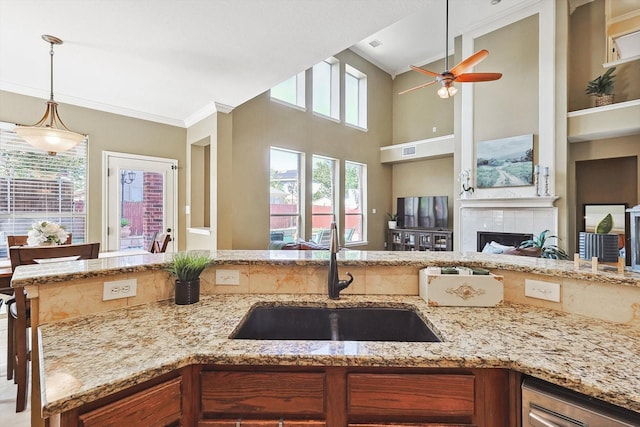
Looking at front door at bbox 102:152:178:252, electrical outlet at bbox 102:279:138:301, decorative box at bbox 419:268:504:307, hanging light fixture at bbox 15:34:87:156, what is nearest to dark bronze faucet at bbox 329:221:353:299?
decorative box at bbox 419:268:504:307

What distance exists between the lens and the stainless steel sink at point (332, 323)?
52.7 inches

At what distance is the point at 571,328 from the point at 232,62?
125 inches

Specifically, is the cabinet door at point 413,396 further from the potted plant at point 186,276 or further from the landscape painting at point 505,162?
the landscape painting at point 505,162

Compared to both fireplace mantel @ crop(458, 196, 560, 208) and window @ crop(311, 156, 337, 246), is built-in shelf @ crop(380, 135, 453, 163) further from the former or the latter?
window @ crop(311, 156, 337, 246)

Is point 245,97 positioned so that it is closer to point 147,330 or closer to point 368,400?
point 147,330

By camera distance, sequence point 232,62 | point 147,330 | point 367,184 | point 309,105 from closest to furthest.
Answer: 1. point 147,330
2. point 232,62
3. point 309,105
4. point 367,184

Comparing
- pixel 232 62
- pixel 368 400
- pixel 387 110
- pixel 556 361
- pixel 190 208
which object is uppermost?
pixel 387 110

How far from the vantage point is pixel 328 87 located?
6621 mm

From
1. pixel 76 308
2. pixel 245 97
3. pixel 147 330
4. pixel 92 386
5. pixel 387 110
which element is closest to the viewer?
pixel 92 386

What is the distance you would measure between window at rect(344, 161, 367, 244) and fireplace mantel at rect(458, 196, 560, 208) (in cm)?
232

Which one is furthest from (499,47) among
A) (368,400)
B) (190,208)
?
(368,400)

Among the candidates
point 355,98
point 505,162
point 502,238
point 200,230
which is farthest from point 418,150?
point 200,230

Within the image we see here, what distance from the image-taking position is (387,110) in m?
7.79

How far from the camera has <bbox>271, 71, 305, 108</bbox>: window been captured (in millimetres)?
5656
